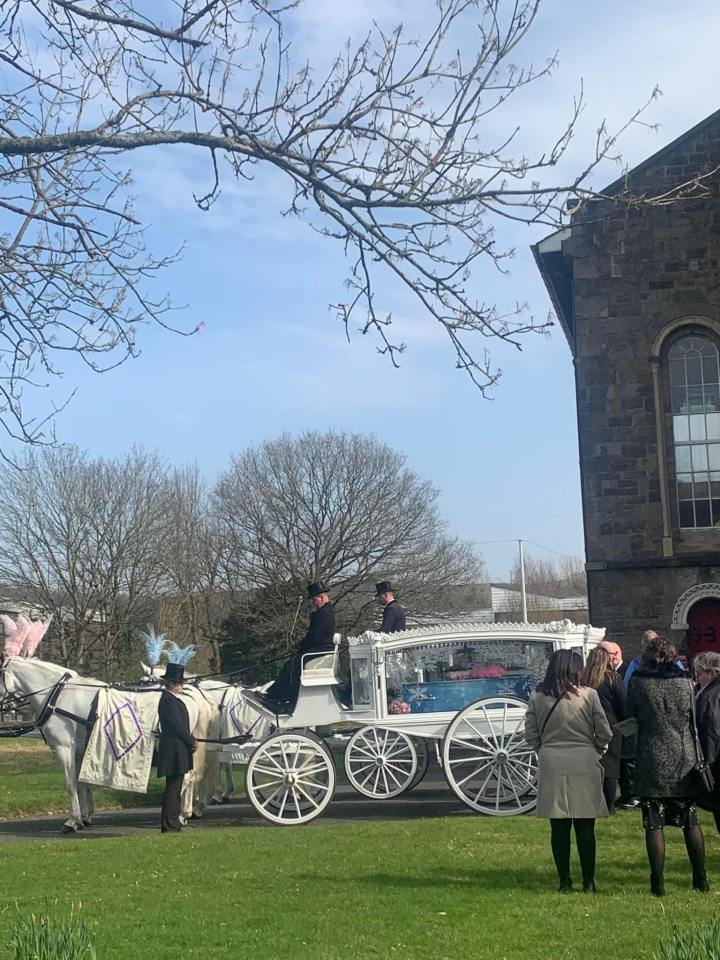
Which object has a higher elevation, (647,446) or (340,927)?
(647,446)

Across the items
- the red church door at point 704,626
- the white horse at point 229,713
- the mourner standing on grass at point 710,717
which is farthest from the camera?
the red church door at point 704,626

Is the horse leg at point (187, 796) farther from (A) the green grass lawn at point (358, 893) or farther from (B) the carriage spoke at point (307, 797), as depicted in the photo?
(A) the green grass lawn at point (358, 893)

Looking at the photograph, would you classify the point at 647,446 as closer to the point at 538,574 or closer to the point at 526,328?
→ the point at 526,328

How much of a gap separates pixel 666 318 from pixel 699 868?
16662 mm

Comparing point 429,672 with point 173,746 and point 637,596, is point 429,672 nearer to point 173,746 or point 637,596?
point 173,746

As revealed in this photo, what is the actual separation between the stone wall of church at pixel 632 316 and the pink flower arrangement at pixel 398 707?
10.2m

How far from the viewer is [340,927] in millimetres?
7844

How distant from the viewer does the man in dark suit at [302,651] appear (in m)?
14.3

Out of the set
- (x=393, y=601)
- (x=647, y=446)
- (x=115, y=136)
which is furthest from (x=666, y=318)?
(x=115, y=136)

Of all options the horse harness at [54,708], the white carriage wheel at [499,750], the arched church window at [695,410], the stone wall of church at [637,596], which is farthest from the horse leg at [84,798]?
the arched church window at [695,410]

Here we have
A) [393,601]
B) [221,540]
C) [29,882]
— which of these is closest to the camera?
[29,882]

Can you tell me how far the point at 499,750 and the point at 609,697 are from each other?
1.91 m

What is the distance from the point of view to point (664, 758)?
8625mm

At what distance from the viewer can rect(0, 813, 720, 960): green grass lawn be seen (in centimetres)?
735
